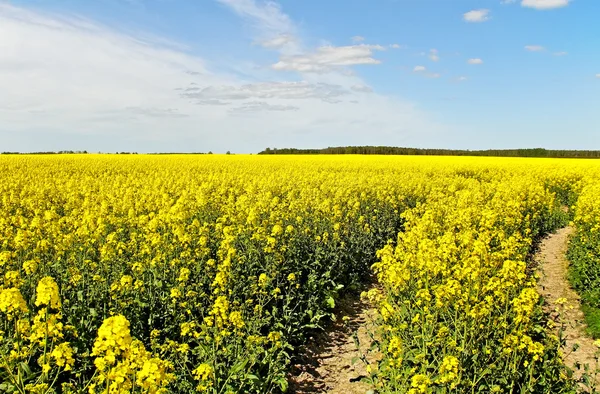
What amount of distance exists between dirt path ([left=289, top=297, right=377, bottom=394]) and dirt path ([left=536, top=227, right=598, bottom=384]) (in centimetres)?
274

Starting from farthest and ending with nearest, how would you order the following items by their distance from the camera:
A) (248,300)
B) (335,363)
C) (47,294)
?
(335,363), (248,300), (47,294)

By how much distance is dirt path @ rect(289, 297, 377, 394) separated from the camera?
6.36m

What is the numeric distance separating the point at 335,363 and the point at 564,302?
3.25 metres

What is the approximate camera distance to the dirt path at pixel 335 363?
6.36m

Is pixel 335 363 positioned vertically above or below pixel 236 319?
below

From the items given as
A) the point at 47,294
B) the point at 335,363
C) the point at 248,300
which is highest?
the point at 47,294

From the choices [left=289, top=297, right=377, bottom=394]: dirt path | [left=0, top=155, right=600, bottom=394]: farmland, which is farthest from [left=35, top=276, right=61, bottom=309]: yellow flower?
[left=289, top=297, right=377, bottom=394]: dirt path

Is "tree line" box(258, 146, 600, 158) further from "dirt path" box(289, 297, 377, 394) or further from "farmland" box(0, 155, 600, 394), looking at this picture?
"dirt path" box(289, 297, 377, 394)

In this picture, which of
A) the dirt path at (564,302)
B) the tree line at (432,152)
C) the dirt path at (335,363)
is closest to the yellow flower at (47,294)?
the dirt path at (335,363)

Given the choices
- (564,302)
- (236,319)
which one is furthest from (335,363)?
(564,302)

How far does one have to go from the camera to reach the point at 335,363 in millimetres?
7047

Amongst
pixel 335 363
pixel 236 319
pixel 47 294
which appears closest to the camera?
pixel 47 294

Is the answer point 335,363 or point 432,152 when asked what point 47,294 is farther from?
point 432,152

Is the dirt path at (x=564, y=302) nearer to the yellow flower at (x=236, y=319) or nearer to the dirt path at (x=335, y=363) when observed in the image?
the dirt path at (x=335, y=363)
